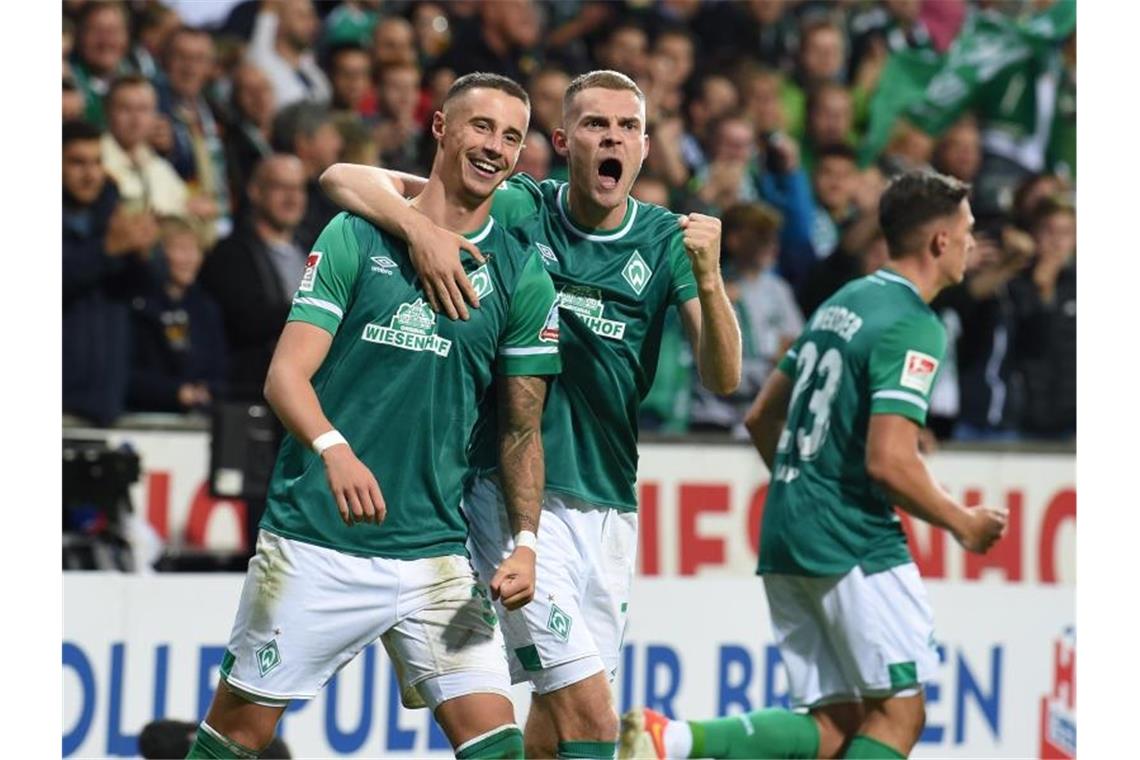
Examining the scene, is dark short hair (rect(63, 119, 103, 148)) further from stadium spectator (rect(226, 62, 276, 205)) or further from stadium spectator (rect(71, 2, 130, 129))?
stadium spectator (rect(226, 62, 276, 205))

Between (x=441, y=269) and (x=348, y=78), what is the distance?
6950 mm

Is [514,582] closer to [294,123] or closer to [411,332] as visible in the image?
[411,332]

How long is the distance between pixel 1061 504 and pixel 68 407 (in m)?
6.35

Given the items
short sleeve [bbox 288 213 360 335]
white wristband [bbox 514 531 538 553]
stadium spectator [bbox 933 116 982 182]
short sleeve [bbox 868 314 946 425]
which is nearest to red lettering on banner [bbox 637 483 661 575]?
stadium spectator [bbox 933 116 982 182]

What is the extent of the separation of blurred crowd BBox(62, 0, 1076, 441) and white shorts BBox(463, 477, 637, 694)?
4.62m

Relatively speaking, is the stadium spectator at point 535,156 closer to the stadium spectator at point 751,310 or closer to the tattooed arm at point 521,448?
the stadium spectator at point 751,310

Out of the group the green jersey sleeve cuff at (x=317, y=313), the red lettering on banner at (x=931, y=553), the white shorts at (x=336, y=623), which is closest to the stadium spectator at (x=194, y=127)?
the red lettering on banner at (x=931, y=553)

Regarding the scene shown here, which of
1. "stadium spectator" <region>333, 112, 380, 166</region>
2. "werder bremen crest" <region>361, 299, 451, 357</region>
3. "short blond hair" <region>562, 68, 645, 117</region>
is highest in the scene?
"stadium spectator" <region>333, 112, 380, 166</region>

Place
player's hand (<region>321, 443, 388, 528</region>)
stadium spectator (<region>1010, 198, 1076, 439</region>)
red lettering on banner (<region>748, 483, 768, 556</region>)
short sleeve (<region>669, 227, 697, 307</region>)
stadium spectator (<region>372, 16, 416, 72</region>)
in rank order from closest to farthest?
player's hand (<region>321, 443, 388, 528</region>) → short sleeve (<region>669, 227, 697, 307</region>) → red lettering on banner (<region>748, 483, 768, 556</region>) → stadium spectator (<region>372, 16, 416, 72</region>) → stadium spectator (<region>1010, 198, 1076, 439</region>)

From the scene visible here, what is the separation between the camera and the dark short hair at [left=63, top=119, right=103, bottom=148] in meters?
9.96

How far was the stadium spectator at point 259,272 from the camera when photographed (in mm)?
10258

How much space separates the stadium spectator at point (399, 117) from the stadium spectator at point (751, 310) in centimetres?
211

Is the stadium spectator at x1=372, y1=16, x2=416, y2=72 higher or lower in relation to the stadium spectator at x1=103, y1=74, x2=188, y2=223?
higher

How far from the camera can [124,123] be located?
10680 millimetres
